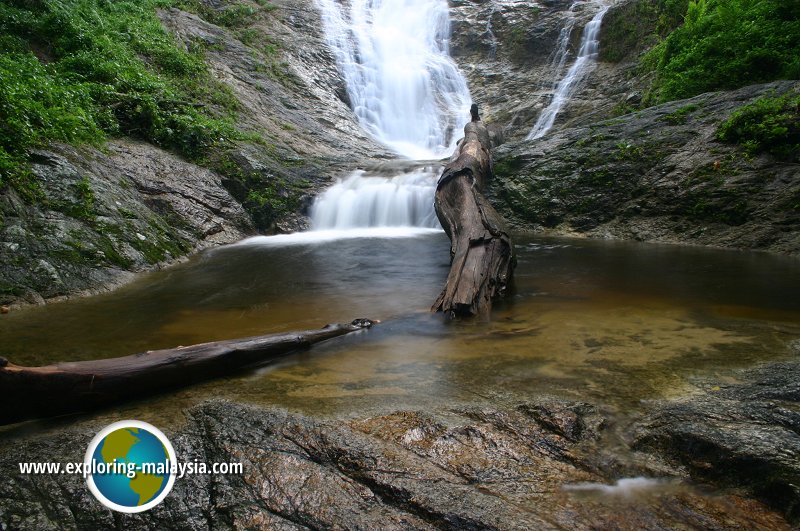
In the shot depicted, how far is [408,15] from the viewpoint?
23.9 metres

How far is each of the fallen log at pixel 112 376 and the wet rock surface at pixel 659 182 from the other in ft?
26.3

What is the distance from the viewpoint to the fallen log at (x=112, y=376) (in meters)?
2.35

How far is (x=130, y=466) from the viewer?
202cm

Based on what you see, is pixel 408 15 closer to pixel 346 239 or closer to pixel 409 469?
pixel 346 239

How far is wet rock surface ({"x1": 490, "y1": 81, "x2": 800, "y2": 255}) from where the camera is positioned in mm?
7637

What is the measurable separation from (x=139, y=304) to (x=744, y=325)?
5.86m

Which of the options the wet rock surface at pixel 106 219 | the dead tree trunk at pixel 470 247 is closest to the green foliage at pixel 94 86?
the wet rock surface at pixel 106 219

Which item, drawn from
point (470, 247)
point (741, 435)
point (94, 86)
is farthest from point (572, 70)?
point (741, 435)

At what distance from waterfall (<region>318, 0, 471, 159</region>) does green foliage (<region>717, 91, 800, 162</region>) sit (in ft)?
33.1

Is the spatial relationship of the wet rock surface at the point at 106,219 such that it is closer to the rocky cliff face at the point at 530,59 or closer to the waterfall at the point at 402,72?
the waterfall at the point at 402,72

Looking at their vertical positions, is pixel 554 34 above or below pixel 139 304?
above

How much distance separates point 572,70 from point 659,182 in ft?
34.2

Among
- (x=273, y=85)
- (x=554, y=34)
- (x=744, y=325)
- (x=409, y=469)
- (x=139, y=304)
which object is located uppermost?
(x=554, y=34)

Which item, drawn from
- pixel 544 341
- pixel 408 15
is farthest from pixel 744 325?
pixel 408 15
